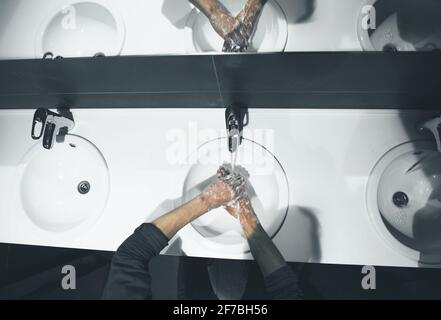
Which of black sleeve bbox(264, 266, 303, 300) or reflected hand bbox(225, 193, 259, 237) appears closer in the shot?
black sleeve bbox(264, 266, 303, 300)

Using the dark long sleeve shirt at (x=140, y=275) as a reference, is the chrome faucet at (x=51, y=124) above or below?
above

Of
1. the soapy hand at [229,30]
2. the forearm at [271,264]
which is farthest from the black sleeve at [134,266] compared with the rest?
the soapy hand at [229,30]

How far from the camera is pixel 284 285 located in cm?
90

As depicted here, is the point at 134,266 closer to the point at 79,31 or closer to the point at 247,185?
the point at 247,185

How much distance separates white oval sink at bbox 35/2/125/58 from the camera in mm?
1157

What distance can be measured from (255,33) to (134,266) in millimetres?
932

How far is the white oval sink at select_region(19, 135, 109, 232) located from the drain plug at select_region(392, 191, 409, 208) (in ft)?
3.57

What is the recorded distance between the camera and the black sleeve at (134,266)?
88 centimetres

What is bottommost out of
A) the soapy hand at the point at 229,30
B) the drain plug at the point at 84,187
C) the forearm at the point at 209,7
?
the drain plug at the point at 84,187

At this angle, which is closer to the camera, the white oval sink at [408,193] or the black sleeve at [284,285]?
the black sleeve at [284,285]

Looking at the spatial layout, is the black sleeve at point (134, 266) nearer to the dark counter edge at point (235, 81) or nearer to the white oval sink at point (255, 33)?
the dark counter edge at point (235, 81)

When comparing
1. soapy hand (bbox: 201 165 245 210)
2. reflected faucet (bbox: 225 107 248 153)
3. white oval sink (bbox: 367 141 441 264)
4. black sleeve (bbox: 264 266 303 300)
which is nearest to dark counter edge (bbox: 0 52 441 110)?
reflected faucet (bbox: 225 107 248 153)

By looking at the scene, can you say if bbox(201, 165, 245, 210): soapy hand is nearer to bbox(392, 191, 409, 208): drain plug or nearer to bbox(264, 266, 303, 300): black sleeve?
bbox(264, 266, 303, 300): black sleeve

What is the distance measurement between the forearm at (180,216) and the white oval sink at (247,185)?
0.22ft
